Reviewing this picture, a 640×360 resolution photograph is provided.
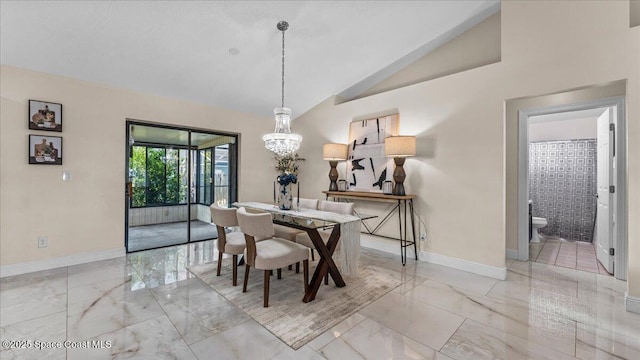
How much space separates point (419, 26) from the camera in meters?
3.60

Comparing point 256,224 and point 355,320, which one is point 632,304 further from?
point 256,224

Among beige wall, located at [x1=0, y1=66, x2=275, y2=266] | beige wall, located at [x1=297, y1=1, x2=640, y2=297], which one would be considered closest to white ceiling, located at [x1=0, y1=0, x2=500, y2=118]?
beige wall, located at [x1=0, y1=66, x2=275, y2=266]

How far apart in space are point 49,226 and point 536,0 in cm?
654

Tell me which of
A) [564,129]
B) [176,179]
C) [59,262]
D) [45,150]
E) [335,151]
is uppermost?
[564,129]

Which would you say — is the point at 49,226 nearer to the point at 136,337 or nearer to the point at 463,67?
the point at 136,337

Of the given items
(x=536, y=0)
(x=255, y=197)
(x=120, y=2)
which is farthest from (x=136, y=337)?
(x=536, y=0)

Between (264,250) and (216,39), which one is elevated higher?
(216,39)

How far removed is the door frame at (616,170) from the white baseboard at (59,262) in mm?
5986

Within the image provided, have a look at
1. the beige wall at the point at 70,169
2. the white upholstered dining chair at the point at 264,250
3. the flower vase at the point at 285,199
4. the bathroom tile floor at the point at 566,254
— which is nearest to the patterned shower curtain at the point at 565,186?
A: the bathroom tile floor at the point at 566,254

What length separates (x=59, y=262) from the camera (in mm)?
3453

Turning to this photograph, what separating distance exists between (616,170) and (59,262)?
7.12m

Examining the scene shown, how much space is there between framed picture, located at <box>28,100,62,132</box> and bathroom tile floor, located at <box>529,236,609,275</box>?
6.88m

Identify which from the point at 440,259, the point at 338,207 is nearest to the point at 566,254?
the point at 440,259

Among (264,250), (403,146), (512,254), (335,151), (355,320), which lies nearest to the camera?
(355,320)
